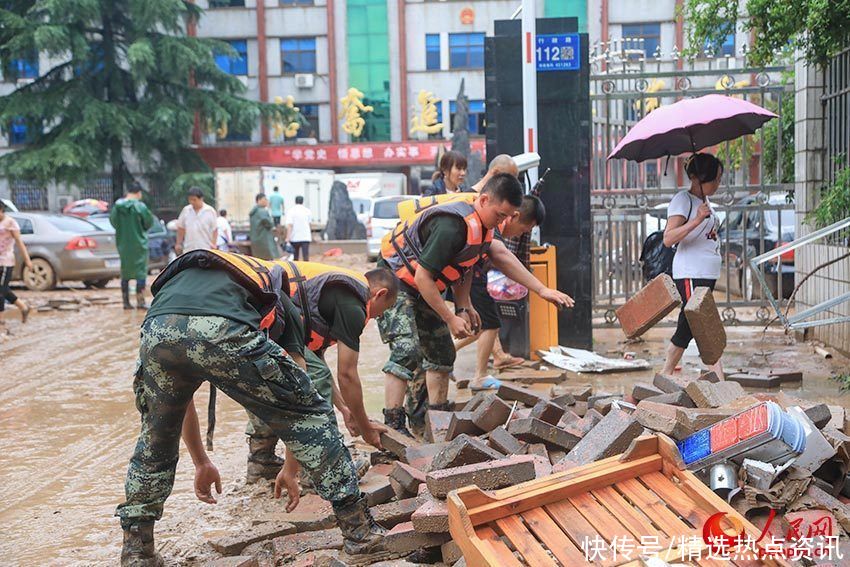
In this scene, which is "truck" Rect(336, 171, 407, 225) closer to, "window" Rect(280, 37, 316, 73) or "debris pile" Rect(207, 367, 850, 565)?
"window" Rect(280, 37, 316, 73)

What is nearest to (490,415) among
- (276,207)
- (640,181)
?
(640,181)

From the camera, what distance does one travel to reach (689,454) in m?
4.02

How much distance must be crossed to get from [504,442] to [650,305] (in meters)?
1.89

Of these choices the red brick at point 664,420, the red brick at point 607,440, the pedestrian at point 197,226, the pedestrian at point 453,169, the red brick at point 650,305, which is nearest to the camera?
the red brick at point 607,440

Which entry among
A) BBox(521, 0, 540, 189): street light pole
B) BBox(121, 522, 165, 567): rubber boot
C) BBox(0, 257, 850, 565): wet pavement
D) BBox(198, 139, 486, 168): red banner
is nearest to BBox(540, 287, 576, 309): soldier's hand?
BBox(0, 257, 850, 565): wet pavement

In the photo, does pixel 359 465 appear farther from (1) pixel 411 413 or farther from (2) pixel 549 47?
(2) pixel 549 47

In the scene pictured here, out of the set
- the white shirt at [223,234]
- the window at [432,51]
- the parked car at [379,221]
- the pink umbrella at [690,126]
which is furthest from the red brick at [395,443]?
the window at [432,51]

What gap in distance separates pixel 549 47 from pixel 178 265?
592 centimetres

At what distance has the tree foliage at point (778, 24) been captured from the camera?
7000mm

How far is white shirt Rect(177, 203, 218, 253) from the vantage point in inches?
509

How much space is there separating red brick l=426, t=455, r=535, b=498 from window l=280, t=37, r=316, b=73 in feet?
121

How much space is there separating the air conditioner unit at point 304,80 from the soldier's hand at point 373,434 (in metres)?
35.0

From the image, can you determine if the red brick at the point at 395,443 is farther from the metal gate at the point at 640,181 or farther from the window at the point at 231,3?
the window at the point at 231,3

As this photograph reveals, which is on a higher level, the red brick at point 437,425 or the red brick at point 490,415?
the red brick at point 490,415
